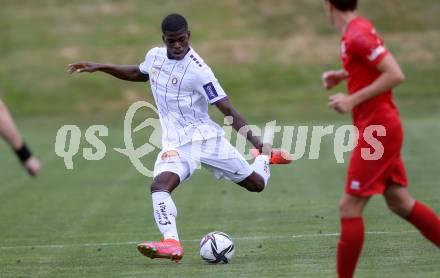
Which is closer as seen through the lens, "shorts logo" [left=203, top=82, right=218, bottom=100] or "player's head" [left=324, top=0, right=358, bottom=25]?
"player's head" [left=324, top=0, right=358, bottom=25]

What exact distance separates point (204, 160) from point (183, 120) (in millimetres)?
511

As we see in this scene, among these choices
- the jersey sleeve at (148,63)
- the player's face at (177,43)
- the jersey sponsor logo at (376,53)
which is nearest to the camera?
the jersey sponsor logo at (376,53)

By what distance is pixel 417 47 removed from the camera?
50.1 m

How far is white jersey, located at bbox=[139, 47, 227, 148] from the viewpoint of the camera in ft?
38.6

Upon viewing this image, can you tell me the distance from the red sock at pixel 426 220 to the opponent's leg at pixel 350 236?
24.9 inches

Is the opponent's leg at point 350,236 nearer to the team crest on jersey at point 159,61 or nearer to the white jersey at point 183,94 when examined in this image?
the white jersey at point 183,94

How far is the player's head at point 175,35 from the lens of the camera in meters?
11.5

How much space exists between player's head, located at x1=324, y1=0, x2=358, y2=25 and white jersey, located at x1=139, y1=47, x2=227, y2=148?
2.80 metres

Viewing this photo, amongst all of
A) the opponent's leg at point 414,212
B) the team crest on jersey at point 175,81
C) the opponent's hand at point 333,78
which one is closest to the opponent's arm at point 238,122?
the team crest on jersey at point 175,81

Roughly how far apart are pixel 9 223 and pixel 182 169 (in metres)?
4.57

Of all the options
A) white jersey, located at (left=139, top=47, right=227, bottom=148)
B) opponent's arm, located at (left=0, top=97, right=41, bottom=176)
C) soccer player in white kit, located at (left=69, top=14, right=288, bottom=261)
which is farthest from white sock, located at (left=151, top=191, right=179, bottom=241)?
opponent's arm, located at (left=0, top=97, right=41, bottom=176)

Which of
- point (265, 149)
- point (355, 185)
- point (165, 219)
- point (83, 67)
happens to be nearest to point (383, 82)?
point (355, 185)

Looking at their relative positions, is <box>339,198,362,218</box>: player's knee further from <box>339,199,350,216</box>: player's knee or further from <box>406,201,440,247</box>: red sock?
<box>406,201,440,247</box>: red sock

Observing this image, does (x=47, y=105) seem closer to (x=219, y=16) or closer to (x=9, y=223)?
(x=219, y=16)
